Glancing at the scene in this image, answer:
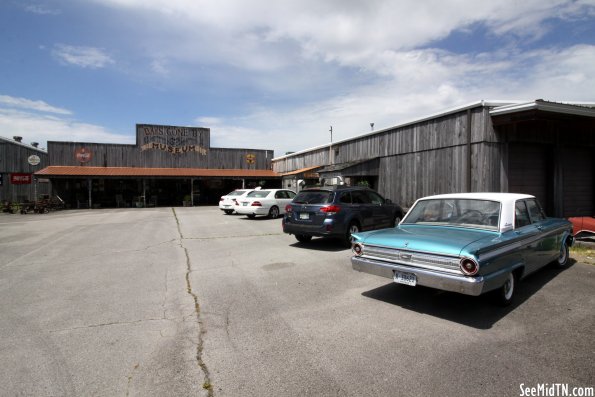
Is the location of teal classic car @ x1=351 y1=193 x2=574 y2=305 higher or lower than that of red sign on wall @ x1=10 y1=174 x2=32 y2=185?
lower

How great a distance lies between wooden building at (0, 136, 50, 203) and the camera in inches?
1134

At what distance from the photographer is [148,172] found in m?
30.9

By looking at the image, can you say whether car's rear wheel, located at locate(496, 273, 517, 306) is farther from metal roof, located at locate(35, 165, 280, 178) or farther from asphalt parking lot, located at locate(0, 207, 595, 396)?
metal roof, located at locate(35, 165, 280, 178)

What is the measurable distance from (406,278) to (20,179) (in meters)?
35.1

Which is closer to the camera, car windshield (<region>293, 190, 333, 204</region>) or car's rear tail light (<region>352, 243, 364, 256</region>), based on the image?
car's rear tail light (<region>352, 243, 364, 256</region>)

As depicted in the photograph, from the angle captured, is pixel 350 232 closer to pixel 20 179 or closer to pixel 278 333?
pixel 278 333

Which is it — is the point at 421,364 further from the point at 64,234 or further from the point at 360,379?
the point at 64,234

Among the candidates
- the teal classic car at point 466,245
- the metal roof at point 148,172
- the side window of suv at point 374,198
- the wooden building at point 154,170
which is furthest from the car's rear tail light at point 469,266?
the metal roof at point 148,172

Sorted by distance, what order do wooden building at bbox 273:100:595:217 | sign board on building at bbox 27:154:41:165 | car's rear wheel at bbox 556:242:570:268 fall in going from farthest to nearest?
sign board on building at bbox 27:154:41:165 < wooden building at bbox 273:100:595:217 < car's rear wheel at bbox 556:242:570:268

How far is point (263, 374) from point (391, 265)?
2.37 m

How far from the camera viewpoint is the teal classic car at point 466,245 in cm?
408

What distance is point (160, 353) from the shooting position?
3.54 m

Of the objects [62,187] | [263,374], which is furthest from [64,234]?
[62,187]

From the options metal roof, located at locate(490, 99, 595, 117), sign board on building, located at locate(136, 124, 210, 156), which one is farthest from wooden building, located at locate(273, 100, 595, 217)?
sign board on building, located at locate(136, 124, 210, 156)
